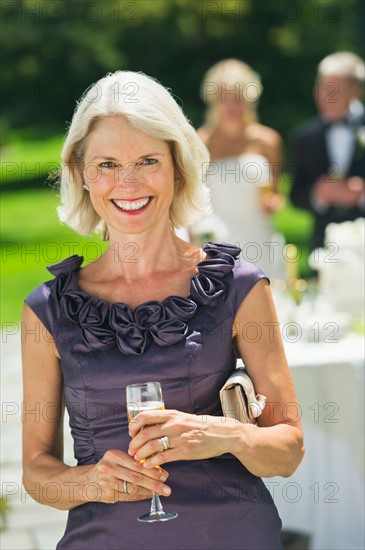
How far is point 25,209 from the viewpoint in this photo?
1953 cm

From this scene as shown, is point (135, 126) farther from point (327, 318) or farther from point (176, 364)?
point (327, 318)

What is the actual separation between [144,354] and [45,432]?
351mm

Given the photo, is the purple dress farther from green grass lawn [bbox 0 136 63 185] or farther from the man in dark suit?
green grass lawn [bbox 0 136 63 185]

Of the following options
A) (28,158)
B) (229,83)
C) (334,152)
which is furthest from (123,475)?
(28,158)

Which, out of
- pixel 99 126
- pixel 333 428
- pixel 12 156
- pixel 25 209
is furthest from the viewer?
pixel 12 156

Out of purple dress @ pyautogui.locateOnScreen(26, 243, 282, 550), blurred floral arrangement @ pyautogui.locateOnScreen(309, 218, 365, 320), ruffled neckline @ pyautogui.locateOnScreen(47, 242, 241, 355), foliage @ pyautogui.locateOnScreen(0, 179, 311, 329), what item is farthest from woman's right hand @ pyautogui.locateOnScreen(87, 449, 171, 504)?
foliage @ pyautogui.locateOnScreen(0, 179, 311, 329)

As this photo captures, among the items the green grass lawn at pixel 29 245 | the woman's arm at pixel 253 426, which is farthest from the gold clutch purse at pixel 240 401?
the green grass lawn at pixel 29 245

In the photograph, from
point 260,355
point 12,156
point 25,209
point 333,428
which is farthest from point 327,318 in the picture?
point 12,156

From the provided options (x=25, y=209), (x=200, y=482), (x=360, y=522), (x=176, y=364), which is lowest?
(x=360, y=522)

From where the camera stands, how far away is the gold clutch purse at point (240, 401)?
2672 mm

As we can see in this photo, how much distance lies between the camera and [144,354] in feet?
9.29

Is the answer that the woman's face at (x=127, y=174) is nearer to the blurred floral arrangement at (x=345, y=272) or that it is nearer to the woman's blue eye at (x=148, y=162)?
the woman's blue eye at (x=148, y=162)

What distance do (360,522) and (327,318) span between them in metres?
0.89

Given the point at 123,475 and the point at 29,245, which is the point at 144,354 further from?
the point at 29,245
